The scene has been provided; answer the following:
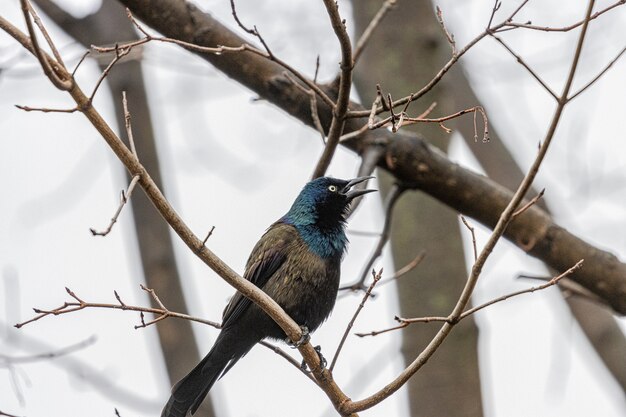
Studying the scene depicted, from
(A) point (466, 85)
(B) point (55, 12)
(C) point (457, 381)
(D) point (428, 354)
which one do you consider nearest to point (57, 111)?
(D) point (428, 354)

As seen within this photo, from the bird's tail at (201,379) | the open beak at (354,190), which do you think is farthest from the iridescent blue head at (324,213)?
the bird's tail at (201,379)

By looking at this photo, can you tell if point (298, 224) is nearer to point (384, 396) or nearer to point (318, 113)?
point (318, 113)

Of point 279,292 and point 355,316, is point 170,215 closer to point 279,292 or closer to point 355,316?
point 355,316

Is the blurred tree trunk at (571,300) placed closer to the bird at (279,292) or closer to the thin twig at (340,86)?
the bird at (279,292)

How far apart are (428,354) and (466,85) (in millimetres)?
4652

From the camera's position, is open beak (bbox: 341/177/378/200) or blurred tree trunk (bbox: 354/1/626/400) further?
blurred tree trunk (bbox: 354/1/626/400)

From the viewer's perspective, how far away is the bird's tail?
4664mm

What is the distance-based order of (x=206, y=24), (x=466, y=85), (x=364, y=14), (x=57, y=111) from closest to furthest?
(x=57, y=111) → (x=206, y=24) → (x=364, y=14) → (x=466, y=85)

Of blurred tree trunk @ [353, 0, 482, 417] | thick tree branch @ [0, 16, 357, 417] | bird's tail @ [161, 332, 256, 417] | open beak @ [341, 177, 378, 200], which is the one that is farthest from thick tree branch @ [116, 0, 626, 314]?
thick tree branch @ [0, 16, 357, 417]

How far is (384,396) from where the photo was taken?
11.1ft

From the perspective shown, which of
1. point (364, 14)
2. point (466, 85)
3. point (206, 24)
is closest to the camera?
point (206, 24)

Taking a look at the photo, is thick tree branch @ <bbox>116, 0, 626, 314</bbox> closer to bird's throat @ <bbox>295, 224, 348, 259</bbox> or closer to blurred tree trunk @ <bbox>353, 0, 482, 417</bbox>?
bird's throat @ <bbox>295, 224, 348, 259</bbox>

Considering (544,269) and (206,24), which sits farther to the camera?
(544,269)

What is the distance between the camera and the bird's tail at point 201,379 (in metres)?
4.66
